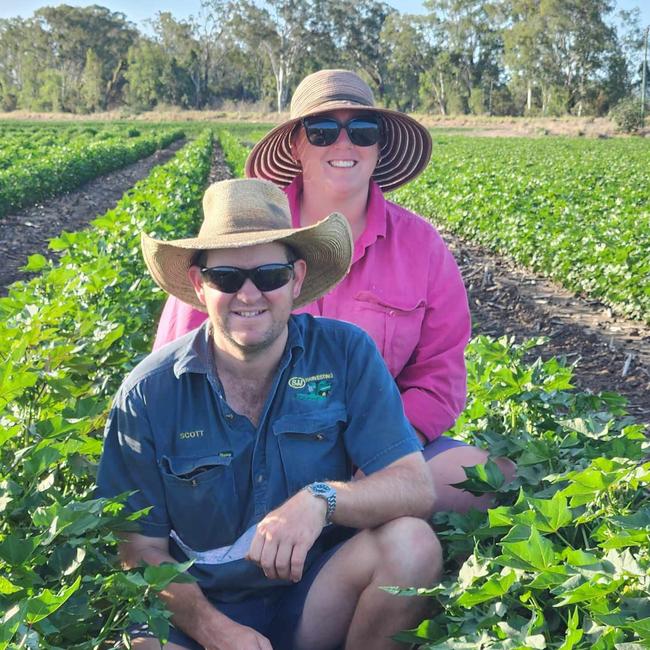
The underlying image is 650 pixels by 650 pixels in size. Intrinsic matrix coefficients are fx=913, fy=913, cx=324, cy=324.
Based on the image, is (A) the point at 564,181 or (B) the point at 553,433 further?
(A) the point at 564,181

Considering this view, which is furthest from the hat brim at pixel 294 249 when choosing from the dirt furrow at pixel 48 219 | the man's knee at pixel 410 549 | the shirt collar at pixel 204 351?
the dirt furrow at pixel 48 219

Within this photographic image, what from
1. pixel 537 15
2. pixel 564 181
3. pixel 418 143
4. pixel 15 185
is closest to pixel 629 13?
pixel 537 15

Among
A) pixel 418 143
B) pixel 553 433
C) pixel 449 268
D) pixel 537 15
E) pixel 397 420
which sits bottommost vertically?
pixel 553 433

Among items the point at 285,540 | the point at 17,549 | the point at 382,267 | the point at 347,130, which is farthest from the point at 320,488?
the point at 347,130

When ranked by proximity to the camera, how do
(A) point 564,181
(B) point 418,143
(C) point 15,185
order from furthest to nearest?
1. (A) point 564,181
2. (C) point 15,185
3. (B) point 418,143

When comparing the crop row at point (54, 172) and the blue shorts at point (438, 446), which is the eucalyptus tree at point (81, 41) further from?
the blue shorts at point (438, 446)

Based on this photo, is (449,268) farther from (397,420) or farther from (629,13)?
(629,13)

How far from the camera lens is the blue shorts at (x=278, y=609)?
8.65ft

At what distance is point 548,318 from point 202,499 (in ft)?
21.3

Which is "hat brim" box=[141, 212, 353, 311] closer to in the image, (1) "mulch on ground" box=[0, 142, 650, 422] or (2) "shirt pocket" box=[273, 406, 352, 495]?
(2) "shirt pocket" box=[273, 406, 352, 495]

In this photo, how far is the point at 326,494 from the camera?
2463 mm

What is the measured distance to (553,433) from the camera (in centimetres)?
320

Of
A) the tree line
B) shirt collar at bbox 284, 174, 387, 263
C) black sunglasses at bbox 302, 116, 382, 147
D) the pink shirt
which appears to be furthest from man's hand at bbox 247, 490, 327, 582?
the tree line

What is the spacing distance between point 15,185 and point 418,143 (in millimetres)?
13961
